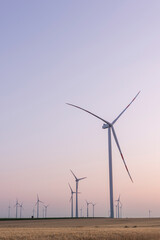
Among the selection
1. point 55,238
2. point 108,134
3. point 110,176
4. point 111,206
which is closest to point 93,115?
point 108,134

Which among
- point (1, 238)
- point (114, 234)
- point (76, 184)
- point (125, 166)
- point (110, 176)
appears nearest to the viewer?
point (1, 238)

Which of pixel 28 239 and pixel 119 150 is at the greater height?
pixel 119 150

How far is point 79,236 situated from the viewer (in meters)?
43.4

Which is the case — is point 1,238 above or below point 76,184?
below

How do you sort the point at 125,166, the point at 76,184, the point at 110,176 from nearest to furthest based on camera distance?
the point at 125,166 → the point at 110,176 → the point at 76,184

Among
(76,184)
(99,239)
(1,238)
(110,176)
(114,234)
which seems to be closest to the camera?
(1,238)

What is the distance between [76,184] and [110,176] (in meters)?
74.8

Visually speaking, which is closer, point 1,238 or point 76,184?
point 1,238

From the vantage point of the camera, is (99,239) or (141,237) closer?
(99,239)

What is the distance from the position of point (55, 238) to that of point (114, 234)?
31.4 feet

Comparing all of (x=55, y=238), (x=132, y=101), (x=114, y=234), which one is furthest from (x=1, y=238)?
(x=132, y=101)

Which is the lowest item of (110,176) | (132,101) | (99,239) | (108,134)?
(99,239)

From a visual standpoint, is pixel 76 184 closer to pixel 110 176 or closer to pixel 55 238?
pixel 110 176

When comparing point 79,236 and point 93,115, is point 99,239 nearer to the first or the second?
point 79,236
